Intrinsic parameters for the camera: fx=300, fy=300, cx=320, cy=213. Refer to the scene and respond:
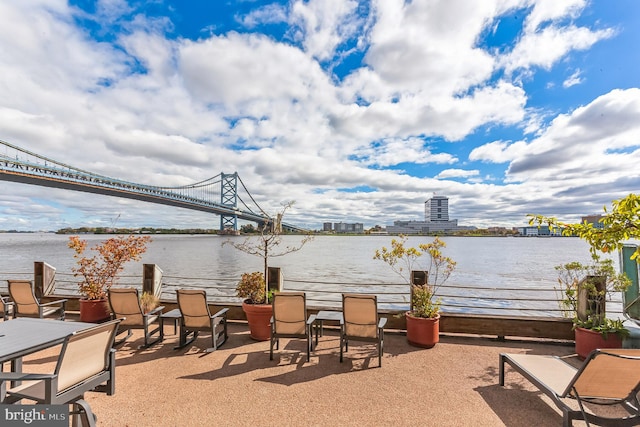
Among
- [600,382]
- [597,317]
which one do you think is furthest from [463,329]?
[600,382]

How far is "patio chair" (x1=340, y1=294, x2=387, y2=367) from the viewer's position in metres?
3.28

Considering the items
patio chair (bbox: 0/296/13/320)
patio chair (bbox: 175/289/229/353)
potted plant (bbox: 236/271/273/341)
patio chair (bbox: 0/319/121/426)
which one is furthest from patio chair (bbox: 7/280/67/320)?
patio chair (bbox: 0/319/121/426)

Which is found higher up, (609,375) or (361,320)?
(609,375)

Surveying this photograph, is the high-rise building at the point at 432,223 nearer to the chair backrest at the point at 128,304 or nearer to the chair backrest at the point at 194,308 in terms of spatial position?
the chair backrest at the point at 194,308

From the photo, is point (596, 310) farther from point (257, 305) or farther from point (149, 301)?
point (149, 301)

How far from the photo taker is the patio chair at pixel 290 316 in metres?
3.40

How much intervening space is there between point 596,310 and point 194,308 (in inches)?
187

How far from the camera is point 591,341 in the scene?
3258mm

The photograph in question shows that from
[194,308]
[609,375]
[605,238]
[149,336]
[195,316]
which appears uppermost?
[605,238]

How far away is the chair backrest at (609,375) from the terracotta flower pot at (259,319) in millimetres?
3072

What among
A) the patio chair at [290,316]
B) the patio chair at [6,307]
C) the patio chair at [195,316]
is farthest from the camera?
the patio chair at [6,307]

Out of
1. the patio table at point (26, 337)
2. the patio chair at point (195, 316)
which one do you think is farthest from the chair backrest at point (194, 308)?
the patio table at point (26, 337)

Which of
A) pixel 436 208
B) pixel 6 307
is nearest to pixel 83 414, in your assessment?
pixel 6 307

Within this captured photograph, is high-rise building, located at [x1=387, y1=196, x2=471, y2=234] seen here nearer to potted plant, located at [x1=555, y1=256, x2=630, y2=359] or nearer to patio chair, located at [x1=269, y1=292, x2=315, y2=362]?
potted plant, located at [x1=555, y1=256, x2=630, y2=359]
